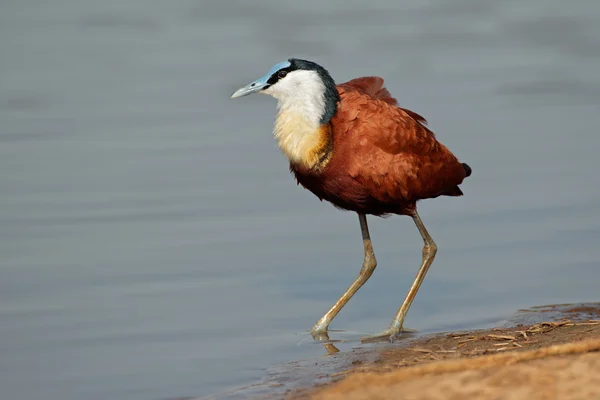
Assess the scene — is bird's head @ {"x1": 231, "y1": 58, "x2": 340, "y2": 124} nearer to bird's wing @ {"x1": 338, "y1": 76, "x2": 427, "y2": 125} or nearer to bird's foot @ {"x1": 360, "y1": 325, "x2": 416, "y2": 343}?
bird's wing @ {"x1": 338, "y1": 76, "x2": 427, "y2": 125}

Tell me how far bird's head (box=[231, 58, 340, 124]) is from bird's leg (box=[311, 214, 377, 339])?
34.4 inches

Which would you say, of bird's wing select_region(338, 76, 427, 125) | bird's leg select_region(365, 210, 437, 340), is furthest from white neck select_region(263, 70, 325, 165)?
bird's leg select_region(365, 210, 437, 340)

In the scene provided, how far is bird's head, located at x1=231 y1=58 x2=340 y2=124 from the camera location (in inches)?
293

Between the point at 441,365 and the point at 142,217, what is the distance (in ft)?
14.1

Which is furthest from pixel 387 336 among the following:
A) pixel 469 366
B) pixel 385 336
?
pixel 469 366

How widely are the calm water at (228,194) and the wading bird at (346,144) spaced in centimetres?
78

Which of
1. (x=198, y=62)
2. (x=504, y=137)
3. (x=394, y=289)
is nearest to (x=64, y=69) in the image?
(x=198, y=62)

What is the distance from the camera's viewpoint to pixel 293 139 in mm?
7488

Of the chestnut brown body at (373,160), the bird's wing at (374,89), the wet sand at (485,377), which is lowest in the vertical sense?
the wet sand at (485,377)

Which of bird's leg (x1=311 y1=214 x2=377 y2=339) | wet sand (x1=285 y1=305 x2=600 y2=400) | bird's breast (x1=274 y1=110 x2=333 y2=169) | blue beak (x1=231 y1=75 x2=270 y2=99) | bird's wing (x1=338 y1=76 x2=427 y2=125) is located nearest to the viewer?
wet sand (x1=285 y1=305 x2=600 y2=400)

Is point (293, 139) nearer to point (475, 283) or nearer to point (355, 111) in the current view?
point (355, 111)

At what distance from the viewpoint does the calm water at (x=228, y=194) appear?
7.44 meters

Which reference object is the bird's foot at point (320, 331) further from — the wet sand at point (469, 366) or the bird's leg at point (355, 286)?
the wet sand at point (469, 366)

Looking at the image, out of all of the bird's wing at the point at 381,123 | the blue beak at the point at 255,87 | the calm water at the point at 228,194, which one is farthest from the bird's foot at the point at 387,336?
the blue beak at the point at 255,87
